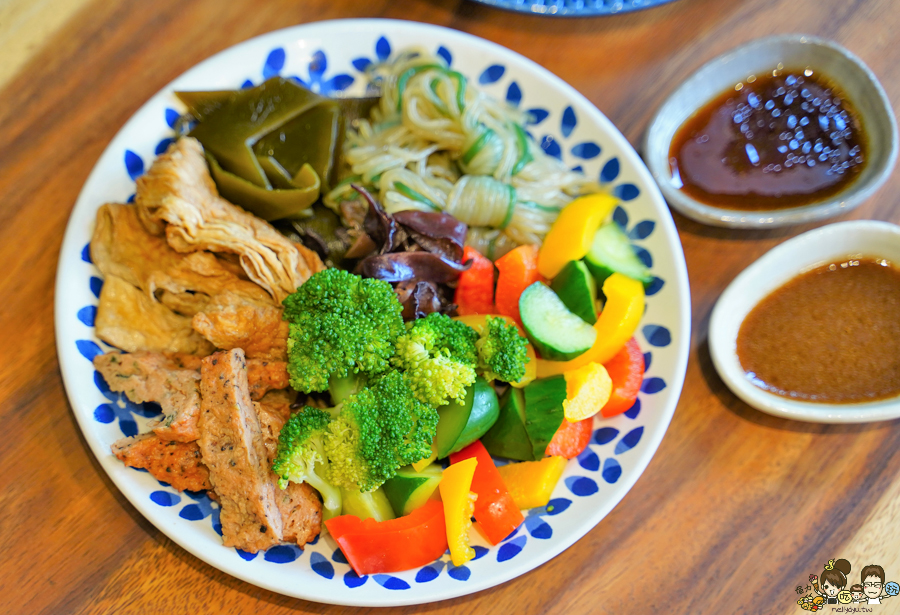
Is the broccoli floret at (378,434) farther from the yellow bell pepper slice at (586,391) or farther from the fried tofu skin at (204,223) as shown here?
the fried tofu skin at (204,223)

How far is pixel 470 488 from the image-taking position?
2.53 m

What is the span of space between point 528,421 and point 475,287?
2.51ft

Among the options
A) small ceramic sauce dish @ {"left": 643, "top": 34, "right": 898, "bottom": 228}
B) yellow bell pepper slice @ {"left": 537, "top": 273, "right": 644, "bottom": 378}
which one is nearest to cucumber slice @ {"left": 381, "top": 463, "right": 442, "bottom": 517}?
yellow bell pepper slice @ {"left": 537, "top": 273, "right": 644, "bottom": 378}

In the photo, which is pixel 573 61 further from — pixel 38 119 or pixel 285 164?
pixel 38 119

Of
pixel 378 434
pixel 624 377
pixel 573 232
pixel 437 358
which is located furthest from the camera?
pixel 573 232

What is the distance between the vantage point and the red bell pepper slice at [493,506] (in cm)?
251

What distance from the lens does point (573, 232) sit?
2.89 meters

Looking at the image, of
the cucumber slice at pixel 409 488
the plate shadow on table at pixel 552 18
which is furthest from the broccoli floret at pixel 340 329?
the plate shadow on table at pixel 552 18

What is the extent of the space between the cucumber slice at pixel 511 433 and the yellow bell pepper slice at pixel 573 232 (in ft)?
2.28

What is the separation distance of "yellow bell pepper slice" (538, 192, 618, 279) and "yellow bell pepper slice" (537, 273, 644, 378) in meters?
0.24

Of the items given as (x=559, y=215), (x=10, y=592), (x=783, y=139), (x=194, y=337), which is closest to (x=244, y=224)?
(x=194, y=337)

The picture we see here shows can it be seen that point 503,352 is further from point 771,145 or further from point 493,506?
point 771,145

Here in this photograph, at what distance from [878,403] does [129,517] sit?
3850mm

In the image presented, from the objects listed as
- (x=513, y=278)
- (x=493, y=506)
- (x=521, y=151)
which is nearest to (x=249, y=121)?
(x=521, y=151)
